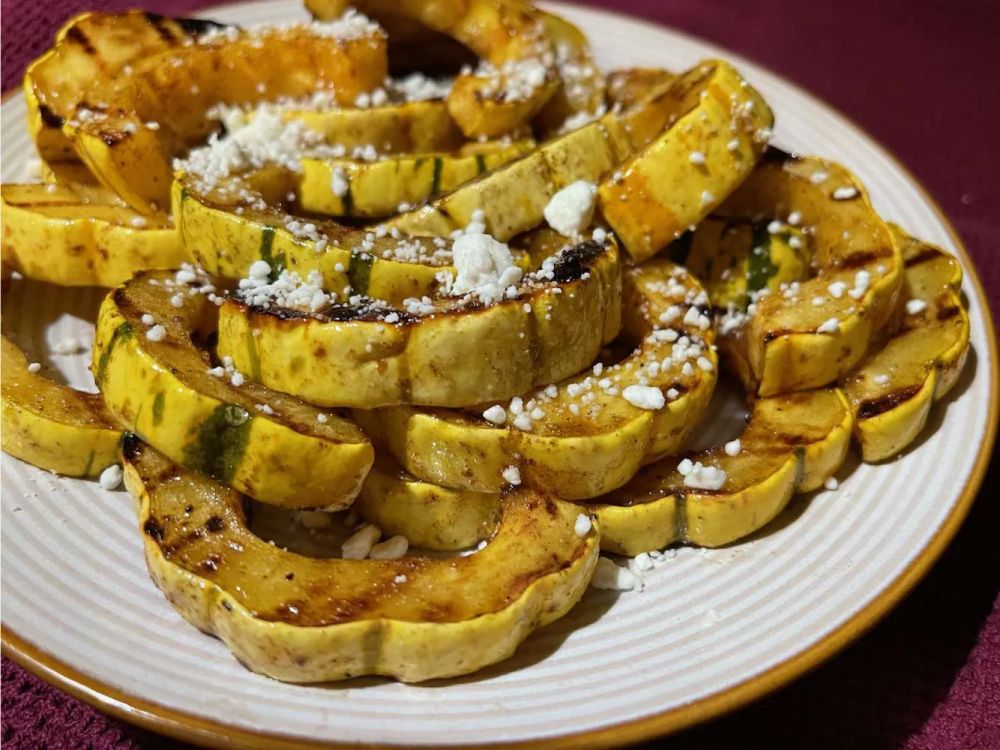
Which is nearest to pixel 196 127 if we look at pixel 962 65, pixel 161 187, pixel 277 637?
pixel 161 187

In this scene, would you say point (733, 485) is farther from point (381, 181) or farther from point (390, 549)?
point (381, 181)

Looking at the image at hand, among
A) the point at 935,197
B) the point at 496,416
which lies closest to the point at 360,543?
the point at 496,416

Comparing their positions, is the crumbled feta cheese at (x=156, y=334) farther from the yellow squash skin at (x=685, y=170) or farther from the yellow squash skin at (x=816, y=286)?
the yellow squash skin at (x=816, y=286)

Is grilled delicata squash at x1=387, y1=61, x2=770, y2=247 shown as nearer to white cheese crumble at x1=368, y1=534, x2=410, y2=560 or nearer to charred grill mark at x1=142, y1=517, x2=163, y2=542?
white cheese crumble at x1=368, y1=534, x2=410, y2=560

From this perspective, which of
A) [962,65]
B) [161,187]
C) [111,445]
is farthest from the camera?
[962,65]

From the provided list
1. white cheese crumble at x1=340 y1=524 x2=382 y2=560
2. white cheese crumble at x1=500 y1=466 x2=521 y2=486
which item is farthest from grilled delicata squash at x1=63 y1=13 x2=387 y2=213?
white cheese crumble at x1=500 y1=466 x2=521 y2=486

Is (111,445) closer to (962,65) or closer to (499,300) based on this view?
(499,300)
